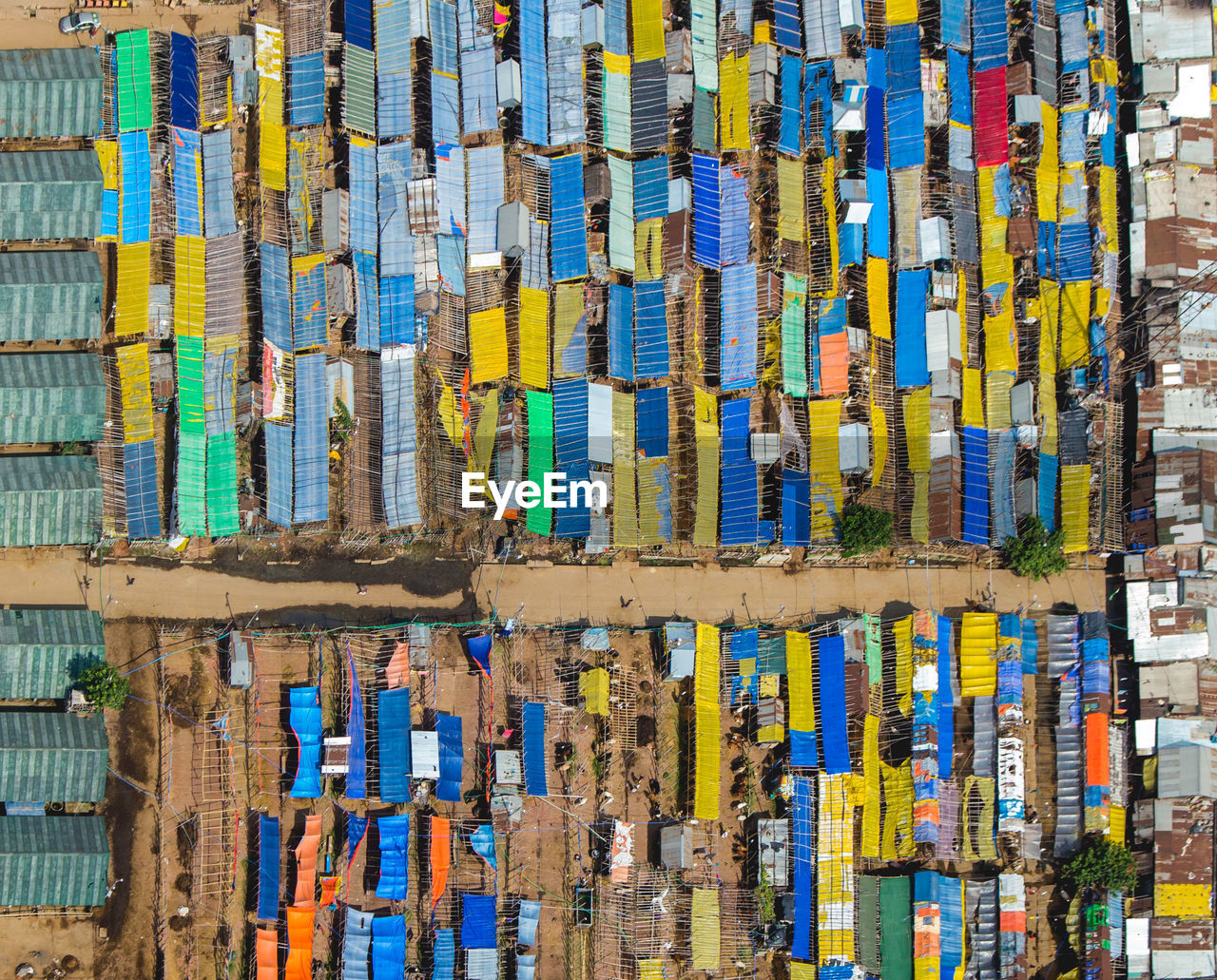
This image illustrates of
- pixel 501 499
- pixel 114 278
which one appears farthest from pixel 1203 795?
pixel 114 278

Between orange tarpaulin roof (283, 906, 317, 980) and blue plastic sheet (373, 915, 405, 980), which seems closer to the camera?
orange tarpaulin roof (283, 906, 317, 980)

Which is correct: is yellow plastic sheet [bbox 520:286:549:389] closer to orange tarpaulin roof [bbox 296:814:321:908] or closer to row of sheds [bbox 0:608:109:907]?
row of sheds [bbox 0:608:109:907]

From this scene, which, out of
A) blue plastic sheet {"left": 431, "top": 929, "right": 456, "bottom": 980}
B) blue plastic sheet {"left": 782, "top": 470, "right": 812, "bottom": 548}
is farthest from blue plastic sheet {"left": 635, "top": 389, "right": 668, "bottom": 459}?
blue plastic sheet {"left": 431, "top": 929, "right": 456, "bottom": 980}

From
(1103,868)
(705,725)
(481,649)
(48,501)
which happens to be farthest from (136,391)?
(1103,868)

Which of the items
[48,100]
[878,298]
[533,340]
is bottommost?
[533,340]

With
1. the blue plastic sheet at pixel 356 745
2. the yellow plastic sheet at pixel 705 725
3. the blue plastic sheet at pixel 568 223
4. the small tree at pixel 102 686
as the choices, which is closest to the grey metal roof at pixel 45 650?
the small tree at pixel 102 686

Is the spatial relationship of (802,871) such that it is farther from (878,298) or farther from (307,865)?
(878,298)

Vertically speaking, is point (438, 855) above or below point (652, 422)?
below

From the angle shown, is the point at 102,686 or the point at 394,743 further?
the point at 394,743
